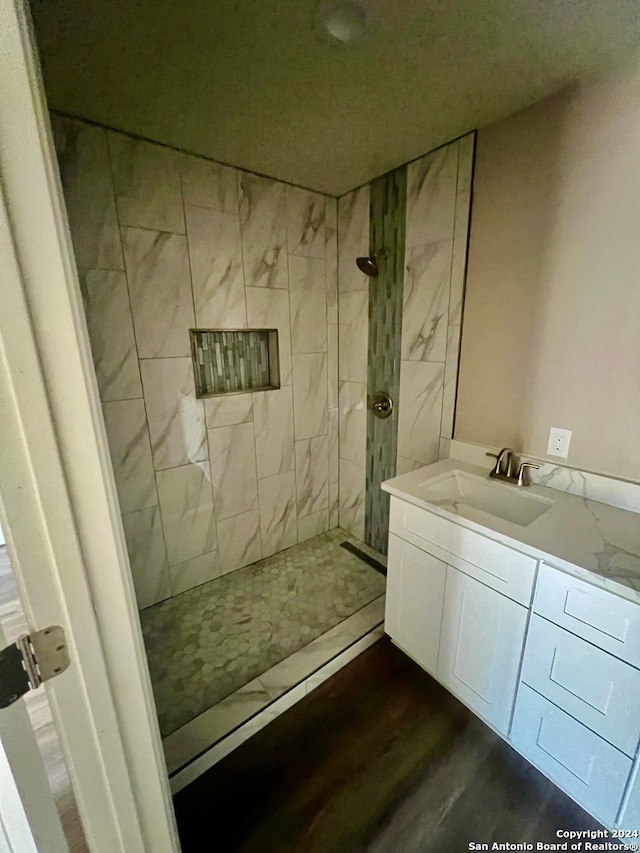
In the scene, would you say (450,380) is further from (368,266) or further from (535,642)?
(535,642)

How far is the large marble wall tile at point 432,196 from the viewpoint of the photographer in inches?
64.9

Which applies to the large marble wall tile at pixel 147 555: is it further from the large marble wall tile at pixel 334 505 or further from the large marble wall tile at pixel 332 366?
the large marble wall tile at pixel 332 366

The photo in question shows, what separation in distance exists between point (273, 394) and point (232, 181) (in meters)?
1.15

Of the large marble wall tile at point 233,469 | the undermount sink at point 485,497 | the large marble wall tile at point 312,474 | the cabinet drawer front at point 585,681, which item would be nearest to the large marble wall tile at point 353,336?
the large marble wall tile at point 312,474

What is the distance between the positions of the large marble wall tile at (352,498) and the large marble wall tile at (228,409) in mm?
848

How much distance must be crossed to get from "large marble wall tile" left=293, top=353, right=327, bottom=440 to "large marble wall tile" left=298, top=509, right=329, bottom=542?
2.03ft

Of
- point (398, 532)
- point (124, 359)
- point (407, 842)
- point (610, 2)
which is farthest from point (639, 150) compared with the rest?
point (407, 842)

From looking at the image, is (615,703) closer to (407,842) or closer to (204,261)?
(407,842)

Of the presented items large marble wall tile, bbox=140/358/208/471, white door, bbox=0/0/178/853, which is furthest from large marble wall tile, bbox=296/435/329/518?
white door, bbox=0/0/178/853

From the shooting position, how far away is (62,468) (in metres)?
0.49

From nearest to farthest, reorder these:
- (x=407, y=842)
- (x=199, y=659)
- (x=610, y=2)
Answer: (x=610, y=2) → (x=407, y=842) → (x=199, y=659)

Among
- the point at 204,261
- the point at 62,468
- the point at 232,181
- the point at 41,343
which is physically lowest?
the point at 62,468

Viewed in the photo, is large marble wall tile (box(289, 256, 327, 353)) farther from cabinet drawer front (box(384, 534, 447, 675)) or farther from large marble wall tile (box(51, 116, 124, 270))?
cabinet drawer front (box(384, 534, 447, 675))

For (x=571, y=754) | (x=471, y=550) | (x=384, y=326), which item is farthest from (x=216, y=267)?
(x=571, y=754)
